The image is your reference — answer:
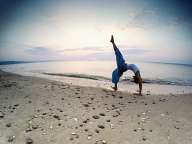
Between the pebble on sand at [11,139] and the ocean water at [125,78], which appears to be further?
the ocean water at [125,78]

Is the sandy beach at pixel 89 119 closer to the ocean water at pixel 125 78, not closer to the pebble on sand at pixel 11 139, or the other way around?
the pebble on sand at pixel 11 139

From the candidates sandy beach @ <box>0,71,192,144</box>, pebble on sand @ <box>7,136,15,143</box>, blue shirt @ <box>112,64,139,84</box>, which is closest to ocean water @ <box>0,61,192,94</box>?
blue shirt @ <box>112,64,139,84</box>

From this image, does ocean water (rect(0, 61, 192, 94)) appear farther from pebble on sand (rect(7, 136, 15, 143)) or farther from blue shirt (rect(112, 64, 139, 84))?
pebble on sand (rect(7, 136, 15, 143))

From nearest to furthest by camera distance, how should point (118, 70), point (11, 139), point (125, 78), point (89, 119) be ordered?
point (11, 139)
point (89, 119)
point (118, 70)
point (125, 78)

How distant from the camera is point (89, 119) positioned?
4660 millimetres

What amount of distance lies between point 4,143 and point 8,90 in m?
3.19

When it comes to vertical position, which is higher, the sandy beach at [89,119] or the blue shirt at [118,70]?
the blue shirt at [118,70]

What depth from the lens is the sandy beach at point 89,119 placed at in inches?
157

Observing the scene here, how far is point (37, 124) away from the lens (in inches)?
171

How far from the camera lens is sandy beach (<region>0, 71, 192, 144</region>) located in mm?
3988

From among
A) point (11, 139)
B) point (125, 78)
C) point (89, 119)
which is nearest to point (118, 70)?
point (89, 119)

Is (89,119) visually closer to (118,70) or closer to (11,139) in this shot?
(11,139)

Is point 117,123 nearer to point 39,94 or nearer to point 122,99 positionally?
point 122,99

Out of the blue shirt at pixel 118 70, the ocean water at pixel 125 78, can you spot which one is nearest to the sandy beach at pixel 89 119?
the blue shirt at pixel 118 70
